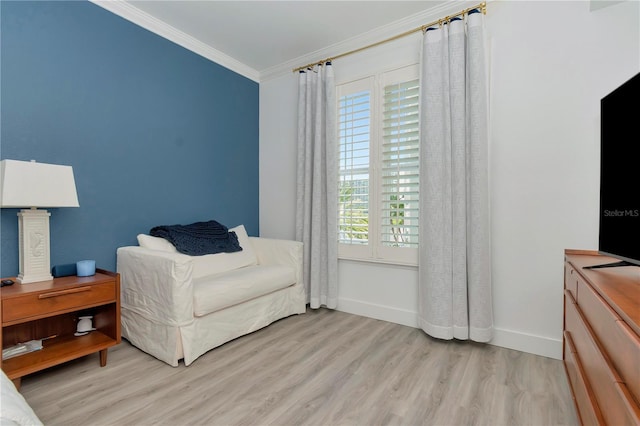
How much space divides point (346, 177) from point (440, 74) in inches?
44.8

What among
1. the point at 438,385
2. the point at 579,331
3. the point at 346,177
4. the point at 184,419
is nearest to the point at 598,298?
the point at 579,331

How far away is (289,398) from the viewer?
1658 mm

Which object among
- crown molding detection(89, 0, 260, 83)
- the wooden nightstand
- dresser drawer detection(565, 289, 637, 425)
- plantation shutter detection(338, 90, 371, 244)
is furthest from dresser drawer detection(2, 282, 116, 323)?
dresser drawer detection(565, 289, 637, 425)

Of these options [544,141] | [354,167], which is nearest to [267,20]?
[354,167]

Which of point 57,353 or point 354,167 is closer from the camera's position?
point 57,353

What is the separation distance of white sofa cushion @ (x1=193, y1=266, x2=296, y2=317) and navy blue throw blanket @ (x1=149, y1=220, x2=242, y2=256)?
0.77ft

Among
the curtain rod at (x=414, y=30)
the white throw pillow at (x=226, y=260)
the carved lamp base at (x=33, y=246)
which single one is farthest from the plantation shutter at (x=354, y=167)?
the carved lamp base at (x=33, y=246)

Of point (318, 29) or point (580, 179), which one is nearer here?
point (580, 179)

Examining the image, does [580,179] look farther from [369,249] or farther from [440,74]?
[369,249]

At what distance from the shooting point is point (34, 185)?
5.75ft

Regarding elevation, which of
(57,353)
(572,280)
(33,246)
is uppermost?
(33,246)

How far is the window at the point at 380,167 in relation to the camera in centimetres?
263

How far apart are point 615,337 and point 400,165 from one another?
2.00m

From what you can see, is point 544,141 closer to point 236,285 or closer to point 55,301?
point 236,285
